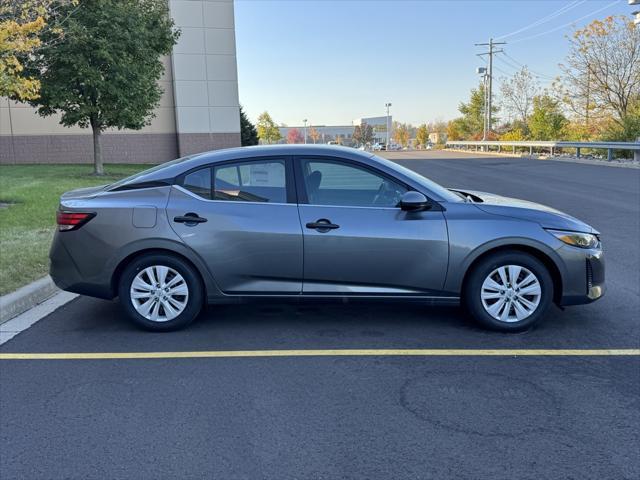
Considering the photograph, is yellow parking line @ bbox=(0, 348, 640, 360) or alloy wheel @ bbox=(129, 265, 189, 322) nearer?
yellow parking line @ bbox=(0, 348, 640, 360)

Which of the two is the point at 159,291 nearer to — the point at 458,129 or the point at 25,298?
the point at 25,298

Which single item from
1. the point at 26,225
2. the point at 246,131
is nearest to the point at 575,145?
the point at 246,131

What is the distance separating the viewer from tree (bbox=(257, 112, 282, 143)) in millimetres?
62594

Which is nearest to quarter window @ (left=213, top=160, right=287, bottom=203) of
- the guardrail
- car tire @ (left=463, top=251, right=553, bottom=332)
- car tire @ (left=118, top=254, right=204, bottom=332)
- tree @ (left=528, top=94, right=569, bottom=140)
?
car tire @ (left=118, top=254, right=204, bottom=332)

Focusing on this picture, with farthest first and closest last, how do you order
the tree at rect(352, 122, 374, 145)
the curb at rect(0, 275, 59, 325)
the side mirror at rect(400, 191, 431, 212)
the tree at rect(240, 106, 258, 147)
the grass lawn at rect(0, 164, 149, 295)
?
the tree at rect(352, 122, 374, 145), the tree at rect(240, 106, 258, 147), the grass lawn at rect(0, 164, 149, 295), the curb at rect(0, 275, 59, 325), the side mirror at rect(400, 191, 431, 212)

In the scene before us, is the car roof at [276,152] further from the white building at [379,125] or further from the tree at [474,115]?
the white building at [379,125]

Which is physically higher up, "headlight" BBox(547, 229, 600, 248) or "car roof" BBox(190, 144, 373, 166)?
"car roof" BBox(190, 144, 373, 166)

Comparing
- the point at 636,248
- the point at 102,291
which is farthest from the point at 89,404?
the point at 636,248

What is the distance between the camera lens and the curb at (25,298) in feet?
17.8

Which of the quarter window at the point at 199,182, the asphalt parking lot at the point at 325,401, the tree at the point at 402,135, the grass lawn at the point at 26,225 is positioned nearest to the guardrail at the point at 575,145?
the grass lawn at the point at 26,225

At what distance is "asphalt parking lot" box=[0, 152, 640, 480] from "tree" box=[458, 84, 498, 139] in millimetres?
60914

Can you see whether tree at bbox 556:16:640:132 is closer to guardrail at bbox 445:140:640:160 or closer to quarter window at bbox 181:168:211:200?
guardrail at bbox 445:140:640:160

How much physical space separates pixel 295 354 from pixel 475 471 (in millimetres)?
1905

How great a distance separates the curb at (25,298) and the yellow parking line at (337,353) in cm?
97
